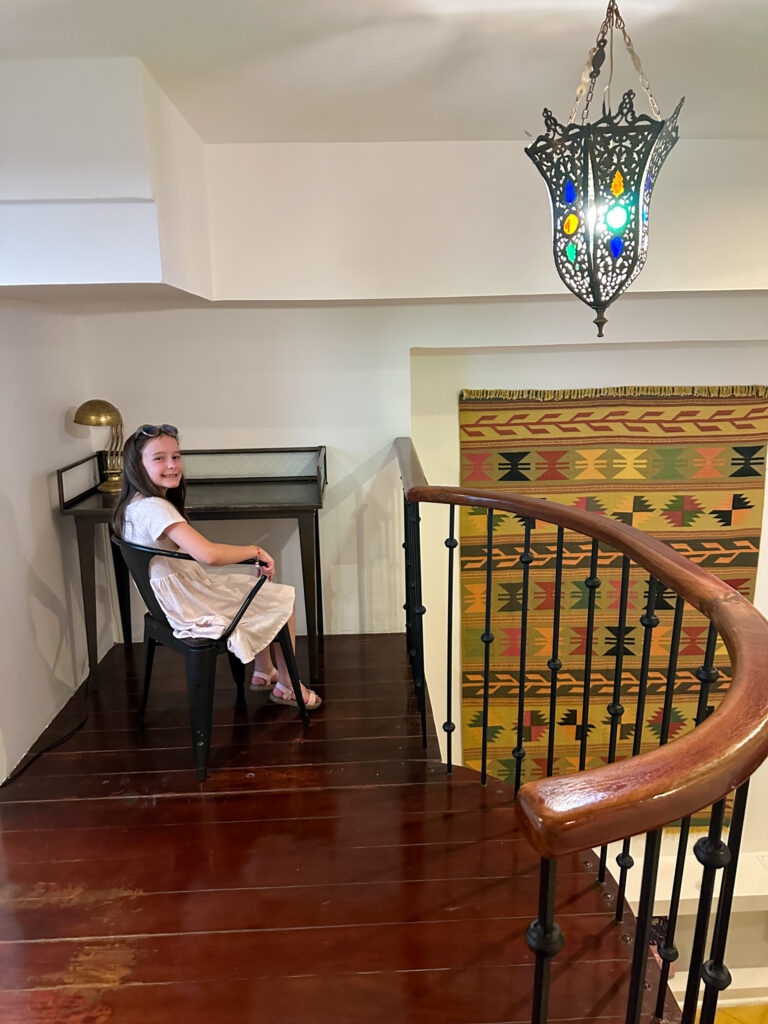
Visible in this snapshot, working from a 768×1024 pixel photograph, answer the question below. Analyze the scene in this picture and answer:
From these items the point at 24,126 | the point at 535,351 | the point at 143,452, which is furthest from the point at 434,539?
the point at 24,126

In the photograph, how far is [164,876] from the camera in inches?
75.2

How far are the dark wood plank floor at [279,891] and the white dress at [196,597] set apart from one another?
16.9 inches

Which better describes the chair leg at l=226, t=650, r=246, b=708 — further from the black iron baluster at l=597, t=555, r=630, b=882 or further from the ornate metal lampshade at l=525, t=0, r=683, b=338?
the ornate metal lampshade at l=525, t=0, r=683, b=338

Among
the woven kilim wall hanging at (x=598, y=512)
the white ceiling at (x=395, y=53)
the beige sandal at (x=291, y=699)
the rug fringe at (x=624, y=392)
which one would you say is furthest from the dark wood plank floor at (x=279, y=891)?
the white ceiling at (x=395, y=53)

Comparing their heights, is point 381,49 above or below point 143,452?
above

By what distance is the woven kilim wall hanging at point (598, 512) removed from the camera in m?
3.83

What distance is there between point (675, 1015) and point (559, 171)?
1.93 metres

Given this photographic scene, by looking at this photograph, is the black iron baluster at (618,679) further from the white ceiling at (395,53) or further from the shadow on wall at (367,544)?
the shadow on wall at (367,544)

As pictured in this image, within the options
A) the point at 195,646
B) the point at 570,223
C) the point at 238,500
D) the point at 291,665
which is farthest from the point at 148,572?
the point at 570,223

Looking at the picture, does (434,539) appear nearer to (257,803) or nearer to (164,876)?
(257,803)

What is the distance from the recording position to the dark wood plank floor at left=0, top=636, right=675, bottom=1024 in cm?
155

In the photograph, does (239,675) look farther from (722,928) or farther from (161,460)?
(722,928)

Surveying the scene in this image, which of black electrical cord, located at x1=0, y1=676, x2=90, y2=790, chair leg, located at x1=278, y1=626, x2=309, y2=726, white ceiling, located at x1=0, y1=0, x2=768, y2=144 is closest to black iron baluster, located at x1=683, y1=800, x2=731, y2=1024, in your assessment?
chair leg, located at x1=278, y1=626, x2=309, y2=726

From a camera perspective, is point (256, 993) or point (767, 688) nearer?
point (767, 688)
